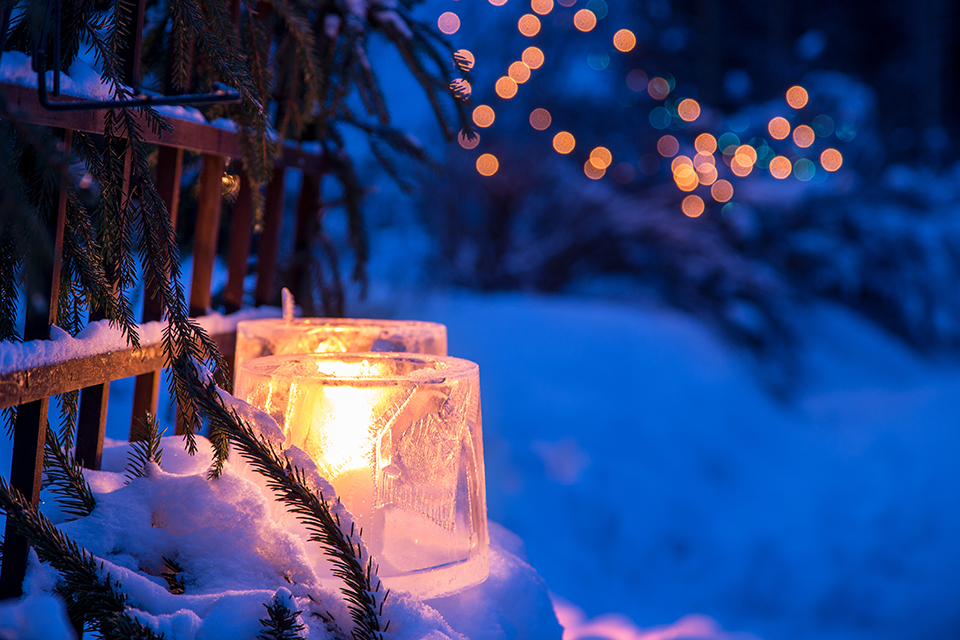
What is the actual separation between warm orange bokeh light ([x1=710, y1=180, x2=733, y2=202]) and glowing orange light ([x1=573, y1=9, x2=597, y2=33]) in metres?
1.07

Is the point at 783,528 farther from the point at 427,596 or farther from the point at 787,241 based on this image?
the point at 427,596

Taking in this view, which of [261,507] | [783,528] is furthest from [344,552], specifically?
[783,528]

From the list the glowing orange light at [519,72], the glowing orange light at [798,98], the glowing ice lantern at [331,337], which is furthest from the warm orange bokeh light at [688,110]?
the glowing ice lantern at [331,337]

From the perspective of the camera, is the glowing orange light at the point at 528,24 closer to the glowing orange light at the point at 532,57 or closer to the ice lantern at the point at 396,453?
the glowing orange light at the point at 532,57

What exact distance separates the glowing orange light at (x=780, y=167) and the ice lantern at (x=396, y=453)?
354 cm

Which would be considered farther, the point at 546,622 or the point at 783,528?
the point at 783,528

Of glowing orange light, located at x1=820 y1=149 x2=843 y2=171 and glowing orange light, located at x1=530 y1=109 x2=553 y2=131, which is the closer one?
glowing orange light, located at x1=530 y1=109 x2=553 y2=131

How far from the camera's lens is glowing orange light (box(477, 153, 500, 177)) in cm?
313

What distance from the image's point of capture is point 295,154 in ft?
2.93

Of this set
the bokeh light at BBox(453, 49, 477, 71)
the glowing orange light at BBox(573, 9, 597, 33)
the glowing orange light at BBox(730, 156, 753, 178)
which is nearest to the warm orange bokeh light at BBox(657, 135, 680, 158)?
the glowing orange light at BBox(730, 156, 753, 178)

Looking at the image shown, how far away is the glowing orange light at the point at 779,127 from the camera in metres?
3.57

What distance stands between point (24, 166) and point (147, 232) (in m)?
0.08

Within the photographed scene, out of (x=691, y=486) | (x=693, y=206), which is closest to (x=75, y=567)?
(x=691, y=486)

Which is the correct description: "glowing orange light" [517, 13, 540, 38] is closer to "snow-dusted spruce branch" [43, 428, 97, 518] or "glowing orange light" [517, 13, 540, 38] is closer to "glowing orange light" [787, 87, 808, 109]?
"glowing orange light" [787, 87, 808, 109]
